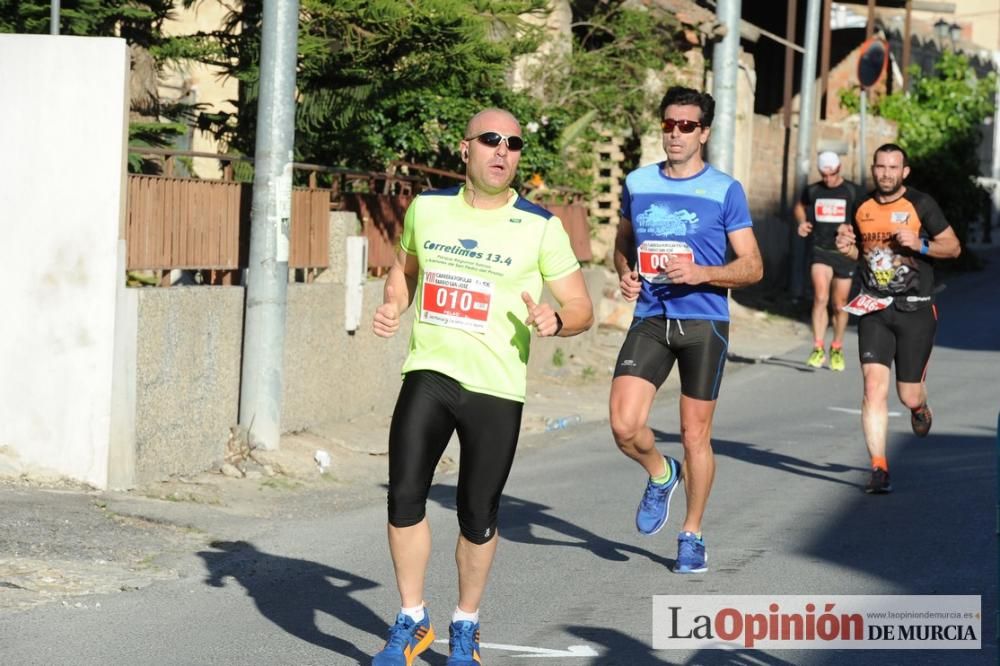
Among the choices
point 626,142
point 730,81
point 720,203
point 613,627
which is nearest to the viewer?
point 613,627

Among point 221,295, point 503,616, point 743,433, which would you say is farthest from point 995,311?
point 503,616

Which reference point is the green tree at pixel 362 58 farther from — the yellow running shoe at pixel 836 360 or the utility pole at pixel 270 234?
the yellow running shoe at pixel 836 360

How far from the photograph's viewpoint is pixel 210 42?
13.0 metres

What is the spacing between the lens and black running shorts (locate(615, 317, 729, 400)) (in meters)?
7.83

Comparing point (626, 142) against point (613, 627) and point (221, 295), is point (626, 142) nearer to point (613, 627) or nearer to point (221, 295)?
point (221, 295)

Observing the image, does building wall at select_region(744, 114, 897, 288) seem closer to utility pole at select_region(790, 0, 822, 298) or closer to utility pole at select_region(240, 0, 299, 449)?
utility pole at select_region(790, 0, 822, 298)

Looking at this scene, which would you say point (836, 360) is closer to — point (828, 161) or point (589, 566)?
point (828, 161)

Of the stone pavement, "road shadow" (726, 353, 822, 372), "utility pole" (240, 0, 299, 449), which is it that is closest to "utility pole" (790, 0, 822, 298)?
"road shadow" (726, 353, 822, 372)

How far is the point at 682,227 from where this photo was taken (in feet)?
25.2

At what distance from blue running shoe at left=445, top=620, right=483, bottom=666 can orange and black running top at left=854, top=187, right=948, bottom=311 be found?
5049 mm

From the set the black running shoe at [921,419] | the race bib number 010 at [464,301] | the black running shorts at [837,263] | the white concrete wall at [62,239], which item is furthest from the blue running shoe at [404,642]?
the black running shorts at [837,263]

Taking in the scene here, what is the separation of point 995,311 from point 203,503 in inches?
736

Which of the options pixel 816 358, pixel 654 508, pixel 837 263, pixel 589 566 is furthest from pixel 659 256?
pixel 816 358

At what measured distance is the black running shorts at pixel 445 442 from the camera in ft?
18.9
